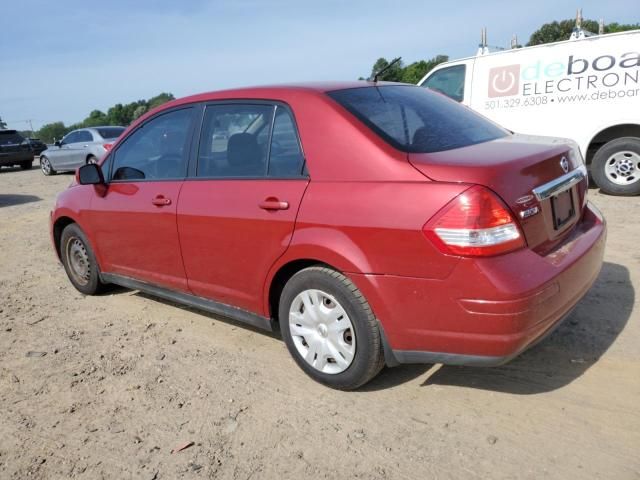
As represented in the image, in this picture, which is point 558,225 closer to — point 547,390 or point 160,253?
point 547,390

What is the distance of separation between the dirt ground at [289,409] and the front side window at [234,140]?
48.1 inches

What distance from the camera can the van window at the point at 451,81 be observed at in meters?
8.82

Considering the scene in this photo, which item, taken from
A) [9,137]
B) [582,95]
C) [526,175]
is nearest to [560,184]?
[526,175]

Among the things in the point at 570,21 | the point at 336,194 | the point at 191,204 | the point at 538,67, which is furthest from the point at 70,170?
the point at 570,21

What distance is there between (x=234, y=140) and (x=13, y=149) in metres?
19.7

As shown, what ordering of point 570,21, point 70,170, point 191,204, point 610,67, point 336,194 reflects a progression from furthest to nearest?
point 570,21
point 70,170
point 610,67
point 191,204
point 336,194

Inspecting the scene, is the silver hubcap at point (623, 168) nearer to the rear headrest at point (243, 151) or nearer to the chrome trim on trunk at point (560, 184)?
the chrome trim on trunk at point (560, 184)

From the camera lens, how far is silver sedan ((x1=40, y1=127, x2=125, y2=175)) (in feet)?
50.4

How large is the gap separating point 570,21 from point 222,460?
5542cm

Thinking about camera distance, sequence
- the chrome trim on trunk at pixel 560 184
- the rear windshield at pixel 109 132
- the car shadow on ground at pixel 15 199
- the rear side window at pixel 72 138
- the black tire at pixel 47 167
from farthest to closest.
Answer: the black tire at pixel 47 167
the rear side window at pixel 72 138
the rear windshield at pixel 109 132
the car shadow on ground at pixel 15 199
the chrome trim on trunk at pixel 560 184

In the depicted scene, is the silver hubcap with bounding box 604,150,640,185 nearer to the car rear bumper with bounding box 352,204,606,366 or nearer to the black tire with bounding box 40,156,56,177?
the car rear bumper with bounding box 352,204,606,366

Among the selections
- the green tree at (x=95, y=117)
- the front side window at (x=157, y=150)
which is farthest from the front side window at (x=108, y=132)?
the green tree at (x=95, y=117)

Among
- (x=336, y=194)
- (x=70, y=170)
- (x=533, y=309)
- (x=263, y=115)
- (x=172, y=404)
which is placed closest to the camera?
(x=533, y=309)

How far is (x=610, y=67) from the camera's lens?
733 centimetres
